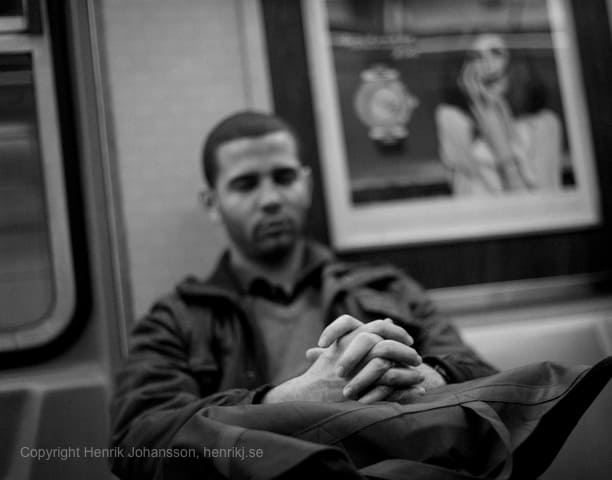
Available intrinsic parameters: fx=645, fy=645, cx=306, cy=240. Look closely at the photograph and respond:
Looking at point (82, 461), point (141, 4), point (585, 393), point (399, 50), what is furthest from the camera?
point (399, 50)

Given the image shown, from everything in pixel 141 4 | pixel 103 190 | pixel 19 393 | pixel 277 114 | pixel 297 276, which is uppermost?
pixel 141 4

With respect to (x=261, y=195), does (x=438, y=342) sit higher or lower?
lower

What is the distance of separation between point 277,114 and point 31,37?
577 mm

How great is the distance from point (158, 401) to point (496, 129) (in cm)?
102

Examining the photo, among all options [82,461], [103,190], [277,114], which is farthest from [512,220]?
[82,461]

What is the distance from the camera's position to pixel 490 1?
1.58 metres

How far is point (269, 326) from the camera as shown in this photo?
1138 millimetres

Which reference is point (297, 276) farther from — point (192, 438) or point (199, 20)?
point (199, 20)

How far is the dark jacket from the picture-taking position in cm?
93

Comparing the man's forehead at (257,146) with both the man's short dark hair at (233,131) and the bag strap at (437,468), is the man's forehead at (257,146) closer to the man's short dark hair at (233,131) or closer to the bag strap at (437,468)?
the man's short dark hair at (233,131)

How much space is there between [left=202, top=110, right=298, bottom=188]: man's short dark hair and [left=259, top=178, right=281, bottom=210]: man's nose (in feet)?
0.31

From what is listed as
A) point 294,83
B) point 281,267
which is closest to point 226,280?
point 281,267

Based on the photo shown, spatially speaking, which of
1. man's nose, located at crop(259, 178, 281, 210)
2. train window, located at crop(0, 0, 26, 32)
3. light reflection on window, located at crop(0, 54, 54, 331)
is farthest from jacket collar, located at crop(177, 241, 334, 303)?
train window, located at crop(0, 0, 26, 32)

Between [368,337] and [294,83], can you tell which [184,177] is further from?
[368,337]
